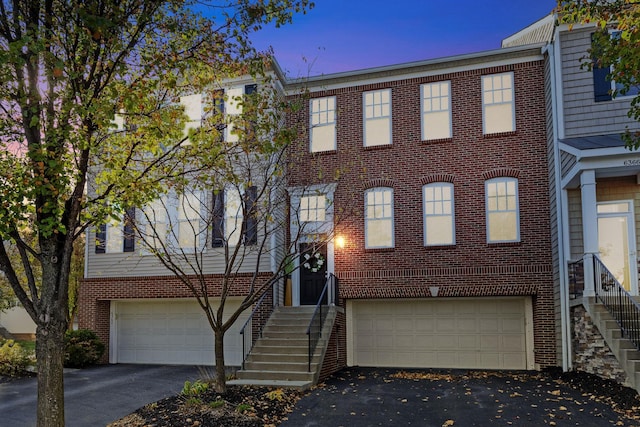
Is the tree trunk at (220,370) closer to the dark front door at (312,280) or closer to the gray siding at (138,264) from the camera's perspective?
the gray siding at (138,264)

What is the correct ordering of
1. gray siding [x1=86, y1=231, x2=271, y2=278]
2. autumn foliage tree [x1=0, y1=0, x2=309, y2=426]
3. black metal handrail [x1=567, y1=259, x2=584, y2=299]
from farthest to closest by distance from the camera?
gray siding [x1=86, y1=231, x2=271, y2=278], black metal handrail [x1=567, y1=259, x2=584, y2=299], autumn foliage tree [x1=0, y1=0, x2=309, y2=426]

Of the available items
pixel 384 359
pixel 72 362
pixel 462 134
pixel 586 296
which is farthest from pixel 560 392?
pixel 72 362

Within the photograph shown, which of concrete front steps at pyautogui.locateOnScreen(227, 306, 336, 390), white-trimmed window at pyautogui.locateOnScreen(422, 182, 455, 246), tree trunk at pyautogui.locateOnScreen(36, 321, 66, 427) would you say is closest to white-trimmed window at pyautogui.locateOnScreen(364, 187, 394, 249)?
white-trimmed window at pyautogui.locateOnScreen(422, 182, 455, 246)

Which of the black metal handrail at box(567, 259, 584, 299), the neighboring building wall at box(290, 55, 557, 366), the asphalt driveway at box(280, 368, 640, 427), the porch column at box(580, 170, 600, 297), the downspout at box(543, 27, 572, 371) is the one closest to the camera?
the asphalt driveway at box(280, 368, 640, 427)

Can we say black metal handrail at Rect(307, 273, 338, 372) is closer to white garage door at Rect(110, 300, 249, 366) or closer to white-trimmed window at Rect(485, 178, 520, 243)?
white garage door at Rect(110, 300, 249, 366)

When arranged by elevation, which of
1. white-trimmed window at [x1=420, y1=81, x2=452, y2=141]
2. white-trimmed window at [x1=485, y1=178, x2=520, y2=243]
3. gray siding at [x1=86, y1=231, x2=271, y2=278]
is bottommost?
gray siding at [x1=86, y1=231, x2=271, y2=278]

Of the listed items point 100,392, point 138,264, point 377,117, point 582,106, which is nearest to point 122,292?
point 138,264

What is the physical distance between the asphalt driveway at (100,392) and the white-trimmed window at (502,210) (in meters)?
8.02

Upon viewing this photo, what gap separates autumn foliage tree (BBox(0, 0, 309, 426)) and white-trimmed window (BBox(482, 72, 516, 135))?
8.20m

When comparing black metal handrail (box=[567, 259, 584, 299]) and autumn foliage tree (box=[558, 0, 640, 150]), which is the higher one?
autumn foliage tree (box=[558, 0, 640, 150])

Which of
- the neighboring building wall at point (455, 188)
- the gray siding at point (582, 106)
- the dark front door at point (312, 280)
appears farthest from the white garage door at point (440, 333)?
the gray siding at point (582, 106)

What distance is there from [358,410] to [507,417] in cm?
238

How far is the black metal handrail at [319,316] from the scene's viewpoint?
12.4m

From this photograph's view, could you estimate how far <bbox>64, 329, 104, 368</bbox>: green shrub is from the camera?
48.9ft
